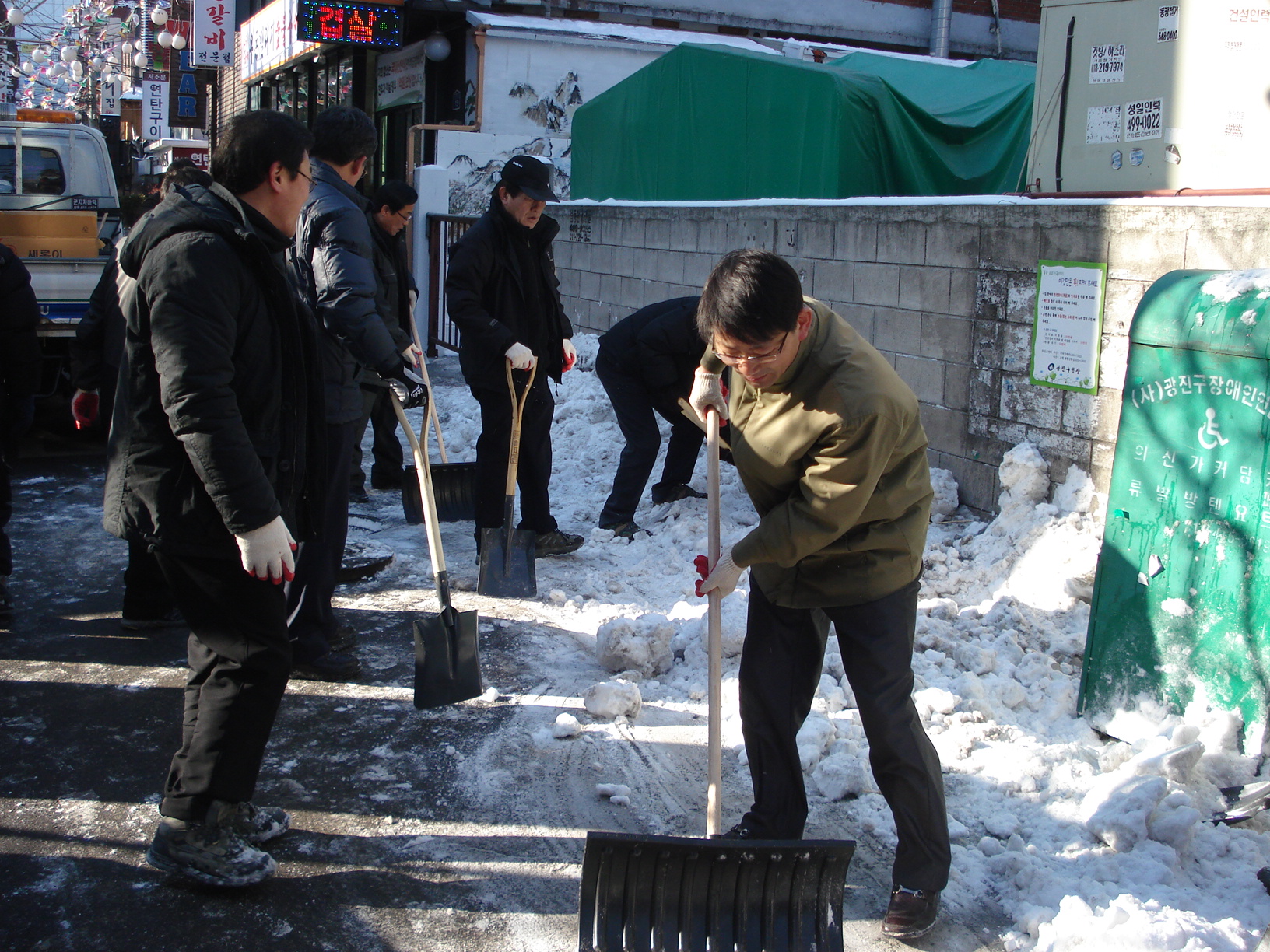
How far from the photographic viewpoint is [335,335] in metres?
4.57

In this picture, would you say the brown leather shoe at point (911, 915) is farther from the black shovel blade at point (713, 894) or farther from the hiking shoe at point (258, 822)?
the hiking shoe at point (258, 822)

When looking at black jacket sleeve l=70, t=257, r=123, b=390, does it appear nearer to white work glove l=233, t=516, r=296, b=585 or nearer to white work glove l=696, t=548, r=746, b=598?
white work glove l=233, t=516, r=296, b=585

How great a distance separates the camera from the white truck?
847cm

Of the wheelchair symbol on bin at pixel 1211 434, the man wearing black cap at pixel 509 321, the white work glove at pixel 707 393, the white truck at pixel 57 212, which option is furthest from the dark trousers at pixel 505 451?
the white truck at pixel 57 212

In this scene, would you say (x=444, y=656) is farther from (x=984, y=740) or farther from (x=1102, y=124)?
(x=1102, y=124)

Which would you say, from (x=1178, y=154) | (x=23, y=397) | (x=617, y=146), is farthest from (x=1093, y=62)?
(x=617, y=146)

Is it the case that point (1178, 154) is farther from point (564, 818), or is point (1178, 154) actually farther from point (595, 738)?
point (564, 818)

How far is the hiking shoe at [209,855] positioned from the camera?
2.97 m

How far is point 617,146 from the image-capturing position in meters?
12.2

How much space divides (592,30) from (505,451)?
39.6 feet

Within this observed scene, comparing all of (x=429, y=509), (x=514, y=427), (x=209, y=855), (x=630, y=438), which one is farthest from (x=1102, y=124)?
(x=209, y=855)

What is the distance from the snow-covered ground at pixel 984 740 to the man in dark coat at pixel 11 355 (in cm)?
154

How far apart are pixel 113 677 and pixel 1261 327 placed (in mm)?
4276

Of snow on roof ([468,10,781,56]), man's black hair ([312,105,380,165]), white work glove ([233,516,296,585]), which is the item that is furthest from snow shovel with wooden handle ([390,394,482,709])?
snow on roof ([468,10,781,56])
